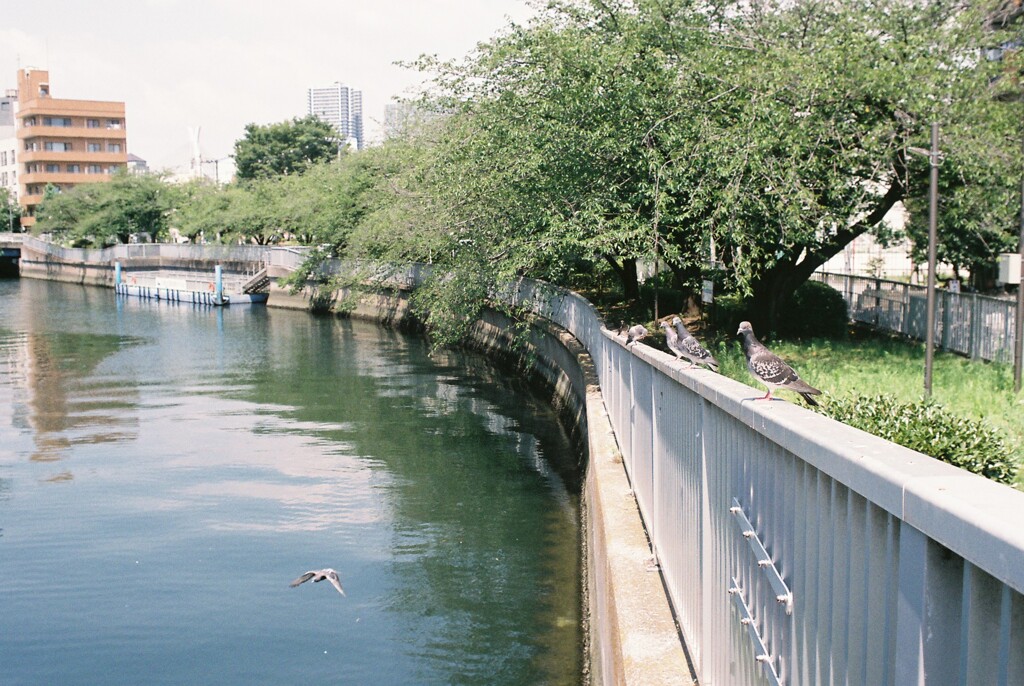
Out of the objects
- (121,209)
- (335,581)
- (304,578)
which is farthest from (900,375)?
(121,209)

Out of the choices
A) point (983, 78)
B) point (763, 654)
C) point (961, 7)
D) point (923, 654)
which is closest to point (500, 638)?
point (763, 654)

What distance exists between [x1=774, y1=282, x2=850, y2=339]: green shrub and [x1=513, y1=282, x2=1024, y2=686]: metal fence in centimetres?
1856

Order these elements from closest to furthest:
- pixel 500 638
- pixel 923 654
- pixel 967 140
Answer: pixel 923 654 → pixel 500 638 → pixel 967 140

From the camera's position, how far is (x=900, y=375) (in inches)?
627

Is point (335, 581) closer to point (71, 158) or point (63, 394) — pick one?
point (63, 394)

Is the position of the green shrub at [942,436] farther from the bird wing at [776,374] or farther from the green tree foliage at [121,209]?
the green tree foliage at [121,209]

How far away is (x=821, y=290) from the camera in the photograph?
26.8 meters

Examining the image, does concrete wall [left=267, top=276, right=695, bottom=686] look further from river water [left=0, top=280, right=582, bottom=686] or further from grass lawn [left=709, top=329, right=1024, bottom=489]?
grass lawn [left=709, top=329, right=1024, bottom=489]

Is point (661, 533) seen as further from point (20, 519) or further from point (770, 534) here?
point (20, 519)

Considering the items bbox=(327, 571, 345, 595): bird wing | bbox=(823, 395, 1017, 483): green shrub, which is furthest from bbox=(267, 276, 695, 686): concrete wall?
bbox=(327, 571, 345, 595): bird wing

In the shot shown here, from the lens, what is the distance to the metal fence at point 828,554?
5.56 feet

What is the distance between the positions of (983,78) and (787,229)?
203 inches

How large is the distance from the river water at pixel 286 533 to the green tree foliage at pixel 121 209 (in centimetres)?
6618

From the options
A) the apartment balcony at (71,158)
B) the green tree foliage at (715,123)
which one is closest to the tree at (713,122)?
the green tree foliage at (715,123)
